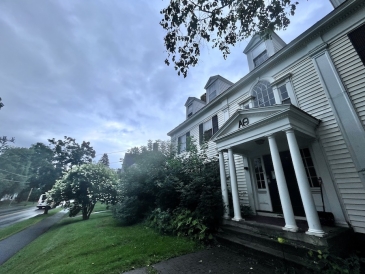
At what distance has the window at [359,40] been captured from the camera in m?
5.12

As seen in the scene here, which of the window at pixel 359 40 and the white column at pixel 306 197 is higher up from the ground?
the window at pixel 359 40

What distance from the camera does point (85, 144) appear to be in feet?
124

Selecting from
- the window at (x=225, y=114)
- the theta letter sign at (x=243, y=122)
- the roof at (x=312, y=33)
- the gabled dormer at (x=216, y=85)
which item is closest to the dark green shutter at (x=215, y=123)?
the window at (x=225, y=114)

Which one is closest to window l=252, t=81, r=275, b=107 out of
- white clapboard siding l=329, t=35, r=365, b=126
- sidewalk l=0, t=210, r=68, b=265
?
white clapboard siding l=329, t=35, r=365, b=126

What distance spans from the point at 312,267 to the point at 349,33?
284 inches

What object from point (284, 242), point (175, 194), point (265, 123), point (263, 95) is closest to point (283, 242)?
point (284, 242)

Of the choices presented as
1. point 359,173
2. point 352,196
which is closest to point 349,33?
point 359,173

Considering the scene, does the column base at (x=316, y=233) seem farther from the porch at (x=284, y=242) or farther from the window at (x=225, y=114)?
the window at (x=225, y=114)

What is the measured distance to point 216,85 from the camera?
11.9 meters

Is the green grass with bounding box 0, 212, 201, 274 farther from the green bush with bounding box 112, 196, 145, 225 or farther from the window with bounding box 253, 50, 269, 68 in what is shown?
the window with bounding box 253, 50, 269, 68

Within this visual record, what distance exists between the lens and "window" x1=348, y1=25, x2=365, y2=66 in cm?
512

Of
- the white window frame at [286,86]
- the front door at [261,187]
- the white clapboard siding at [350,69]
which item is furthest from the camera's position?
the front door at [261,187]

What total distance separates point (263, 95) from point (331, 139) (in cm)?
351

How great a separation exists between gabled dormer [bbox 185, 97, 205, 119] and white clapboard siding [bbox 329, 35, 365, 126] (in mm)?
8906
